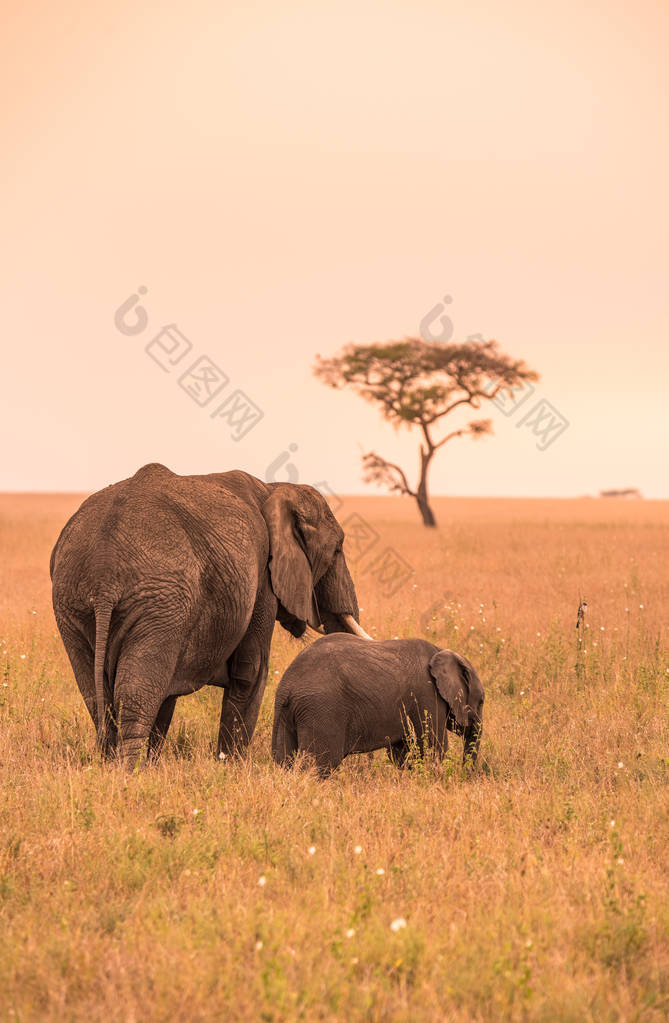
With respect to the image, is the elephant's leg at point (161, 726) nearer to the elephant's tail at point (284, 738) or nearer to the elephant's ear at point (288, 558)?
the elephant's tail at point (284, 738)

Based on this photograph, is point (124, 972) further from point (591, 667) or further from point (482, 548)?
point (482, 548)

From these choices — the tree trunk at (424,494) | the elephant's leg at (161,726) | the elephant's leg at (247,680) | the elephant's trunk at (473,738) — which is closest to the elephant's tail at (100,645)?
the elephant's leg at (161,726)

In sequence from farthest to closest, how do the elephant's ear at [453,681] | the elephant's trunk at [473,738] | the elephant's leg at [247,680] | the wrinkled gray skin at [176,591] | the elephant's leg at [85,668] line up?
1. the elephant's leg at [247,680]
2. the elephant's trunk at [473,738]
3. the elephant's ear at [453,681]
4. the elephant's leg at [85,668]
5. the wrinkled gray skin at [176,591]

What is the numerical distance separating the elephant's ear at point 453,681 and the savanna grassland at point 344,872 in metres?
0.50

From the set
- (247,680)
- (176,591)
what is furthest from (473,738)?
(176,591)

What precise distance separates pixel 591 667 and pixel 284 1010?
709cm

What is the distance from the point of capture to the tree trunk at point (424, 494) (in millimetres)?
41250

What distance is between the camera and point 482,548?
24.0 meters

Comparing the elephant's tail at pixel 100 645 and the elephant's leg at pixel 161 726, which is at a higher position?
the elephant's tail at pixel 100 645

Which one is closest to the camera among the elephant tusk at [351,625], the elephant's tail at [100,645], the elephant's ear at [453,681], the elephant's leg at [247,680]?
the elephant's tail at [100,645]

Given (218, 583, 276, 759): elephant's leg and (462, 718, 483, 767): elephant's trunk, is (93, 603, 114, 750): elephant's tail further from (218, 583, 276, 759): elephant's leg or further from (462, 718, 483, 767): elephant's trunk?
(462, 718, 483, 767): elephant's trunk

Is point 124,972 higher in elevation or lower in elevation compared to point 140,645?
lower

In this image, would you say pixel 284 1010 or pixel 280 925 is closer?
pixel 284 1010

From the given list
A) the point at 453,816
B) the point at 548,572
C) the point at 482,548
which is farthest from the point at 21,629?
the point at 482,548
